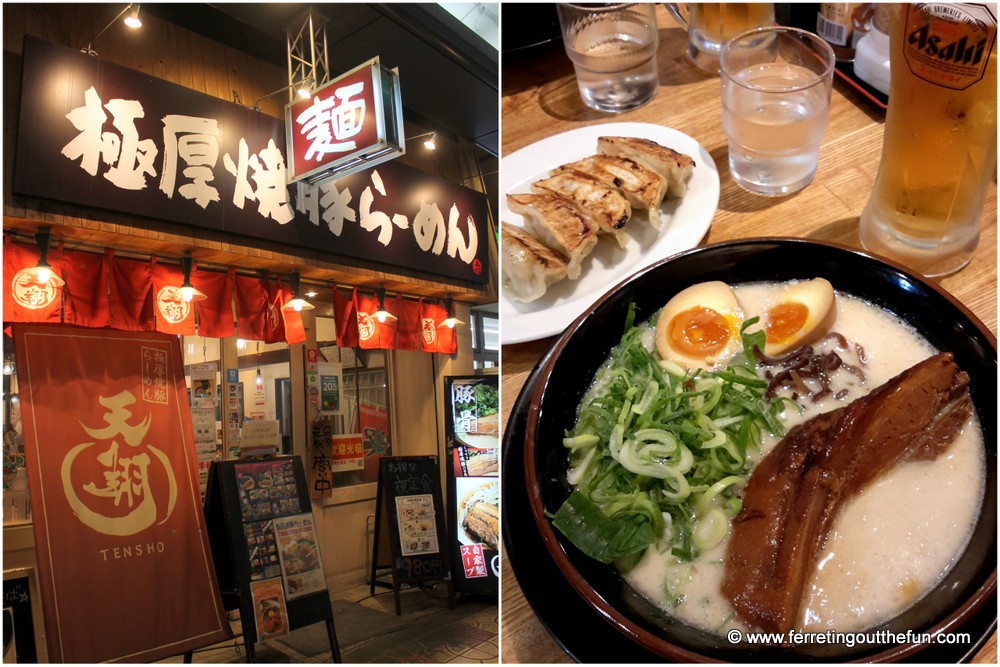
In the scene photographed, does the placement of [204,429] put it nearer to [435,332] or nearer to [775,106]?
[435,332]

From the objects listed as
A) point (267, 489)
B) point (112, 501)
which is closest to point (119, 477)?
point (112, 501)

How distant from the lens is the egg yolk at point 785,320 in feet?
2.60

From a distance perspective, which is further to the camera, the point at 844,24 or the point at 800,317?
the point at 844,24

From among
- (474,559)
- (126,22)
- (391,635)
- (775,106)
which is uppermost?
(126,22)

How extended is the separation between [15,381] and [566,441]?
1.18 metres

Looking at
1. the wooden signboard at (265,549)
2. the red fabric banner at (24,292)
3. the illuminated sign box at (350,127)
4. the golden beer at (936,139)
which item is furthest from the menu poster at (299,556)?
the golden beer at (936,139)

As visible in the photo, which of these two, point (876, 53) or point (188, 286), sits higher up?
point (876, 53)

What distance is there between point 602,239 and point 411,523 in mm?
816

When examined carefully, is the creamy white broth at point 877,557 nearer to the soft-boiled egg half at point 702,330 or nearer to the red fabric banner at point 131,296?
the soft-boiled egg half at point 702,330

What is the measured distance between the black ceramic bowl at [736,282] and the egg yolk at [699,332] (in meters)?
0.06

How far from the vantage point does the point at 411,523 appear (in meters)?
1.49

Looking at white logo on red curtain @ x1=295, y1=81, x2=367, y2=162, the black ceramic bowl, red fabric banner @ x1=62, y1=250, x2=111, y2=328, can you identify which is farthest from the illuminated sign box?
the black ceramic bowl

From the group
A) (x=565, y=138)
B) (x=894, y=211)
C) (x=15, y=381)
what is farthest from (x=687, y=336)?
(x=15, y=381)

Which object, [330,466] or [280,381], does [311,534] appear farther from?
[280,381]
